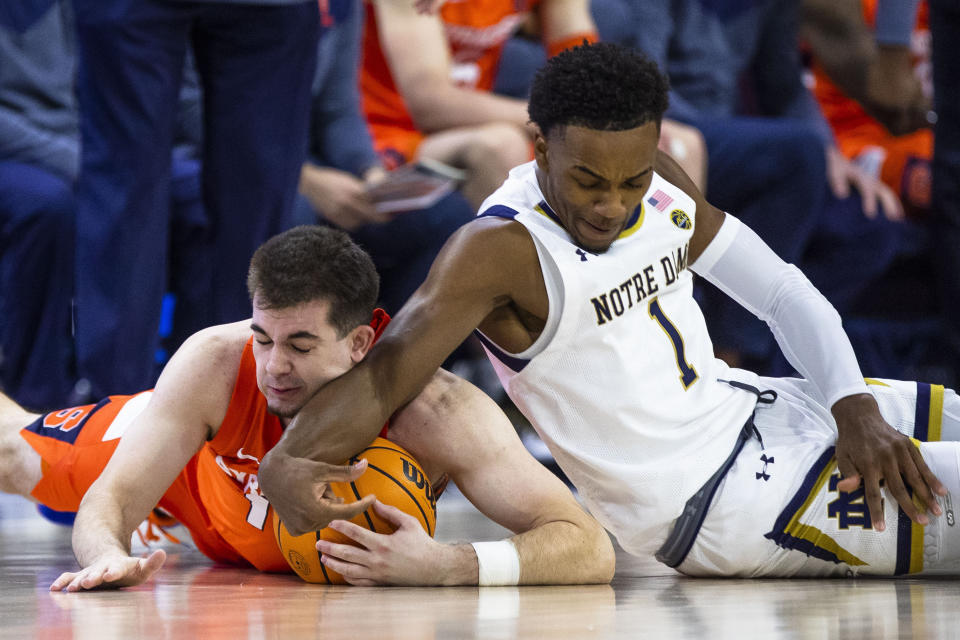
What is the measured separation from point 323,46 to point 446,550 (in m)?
2.97

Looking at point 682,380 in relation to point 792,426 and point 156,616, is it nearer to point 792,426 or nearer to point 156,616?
point 792,426

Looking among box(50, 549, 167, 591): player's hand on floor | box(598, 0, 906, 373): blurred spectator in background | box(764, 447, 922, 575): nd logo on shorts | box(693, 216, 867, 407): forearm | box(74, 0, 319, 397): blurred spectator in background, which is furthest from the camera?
box(598, 0, 906, 373): blurred spectator in background

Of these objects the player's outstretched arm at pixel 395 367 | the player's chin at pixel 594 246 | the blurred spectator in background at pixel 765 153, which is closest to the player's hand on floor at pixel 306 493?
the player's outstretched arm at pixel 395 367

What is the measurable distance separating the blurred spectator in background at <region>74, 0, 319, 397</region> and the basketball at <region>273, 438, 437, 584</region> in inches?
54.4

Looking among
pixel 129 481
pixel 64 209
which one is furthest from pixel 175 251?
pixel 129 481

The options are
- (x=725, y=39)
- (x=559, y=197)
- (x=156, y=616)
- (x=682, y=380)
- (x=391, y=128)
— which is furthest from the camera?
(x=725, y=39)

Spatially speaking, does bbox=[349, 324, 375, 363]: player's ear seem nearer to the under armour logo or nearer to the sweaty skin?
the sweaty skin

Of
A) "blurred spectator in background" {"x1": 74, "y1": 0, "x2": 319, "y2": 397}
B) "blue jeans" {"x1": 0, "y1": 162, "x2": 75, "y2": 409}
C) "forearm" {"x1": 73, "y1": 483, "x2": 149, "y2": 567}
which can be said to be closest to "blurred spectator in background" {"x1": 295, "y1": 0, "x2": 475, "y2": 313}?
"blurred spectator in background" {"x1": 74, "y1": 0, "x2": 319, "y2": 397}

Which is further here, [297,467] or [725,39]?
[725,39]

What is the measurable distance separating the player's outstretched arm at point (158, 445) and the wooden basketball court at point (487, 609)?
0.14 meters

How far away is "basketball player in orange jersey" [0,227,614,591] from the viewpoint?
2555mm

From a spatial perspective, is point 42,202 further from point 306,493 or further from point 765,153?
point 765,153

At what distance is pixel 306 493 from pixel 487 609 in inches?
15.7

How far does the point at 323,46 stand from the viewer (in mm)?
5043
